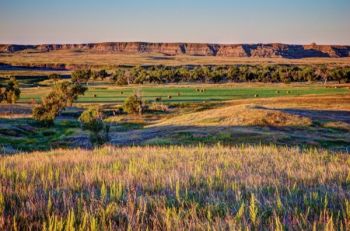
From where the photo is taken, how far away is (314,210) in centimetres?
602

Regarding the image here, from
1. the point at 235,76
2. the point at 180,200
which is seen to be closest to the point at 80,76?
the point at 235,76

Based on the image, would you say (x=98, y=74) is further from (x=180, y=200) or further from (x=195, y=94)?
(x=180, y=200)

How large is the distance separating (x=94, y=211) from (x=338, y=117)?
5711cm

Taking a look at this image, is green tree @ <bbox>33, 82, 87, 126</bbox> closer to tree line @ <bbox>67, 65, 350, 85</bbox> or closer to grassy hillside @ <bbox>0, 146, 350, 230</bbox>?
grassy hillside @ <bbox>0, 146, 350, 230</bbox>

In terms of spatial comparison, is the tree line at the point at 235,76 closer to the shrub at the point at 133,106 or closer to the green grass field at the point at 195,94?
the green grass field at the point at 195,94

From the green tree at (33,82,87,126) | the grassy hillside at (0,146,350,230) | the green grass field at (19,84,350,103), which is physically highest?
the grassy hillside at (0,146,350,230)

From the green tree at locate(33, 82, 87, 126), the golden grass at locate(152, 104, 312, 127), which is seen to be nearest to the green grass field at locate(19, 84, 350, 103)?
the green tree at locate(33, 82, 87, 126)

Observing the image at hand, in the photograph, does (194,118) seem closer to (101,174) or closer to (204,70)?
(101,174)

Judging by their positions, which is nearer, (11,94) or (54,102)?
(54,102)

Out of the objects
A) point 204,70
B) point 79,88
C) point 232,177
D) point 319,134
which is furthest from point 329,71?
point 232,177

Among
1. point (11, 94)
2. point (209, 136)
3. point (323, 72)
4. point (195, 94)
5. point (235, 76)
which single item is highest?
point (323, 72)

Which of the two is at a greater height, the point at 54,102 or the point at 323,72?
the point at 323,72

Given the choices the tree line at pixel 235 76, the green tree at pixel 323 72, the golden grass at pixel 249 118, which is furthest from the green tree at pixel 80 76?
the golden grass at pixel 249 118

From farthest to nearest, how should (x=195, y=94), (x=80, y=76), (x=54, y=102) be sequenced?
(x=80, y=76)
(x=195, y=94)
(x=54, y=102)
